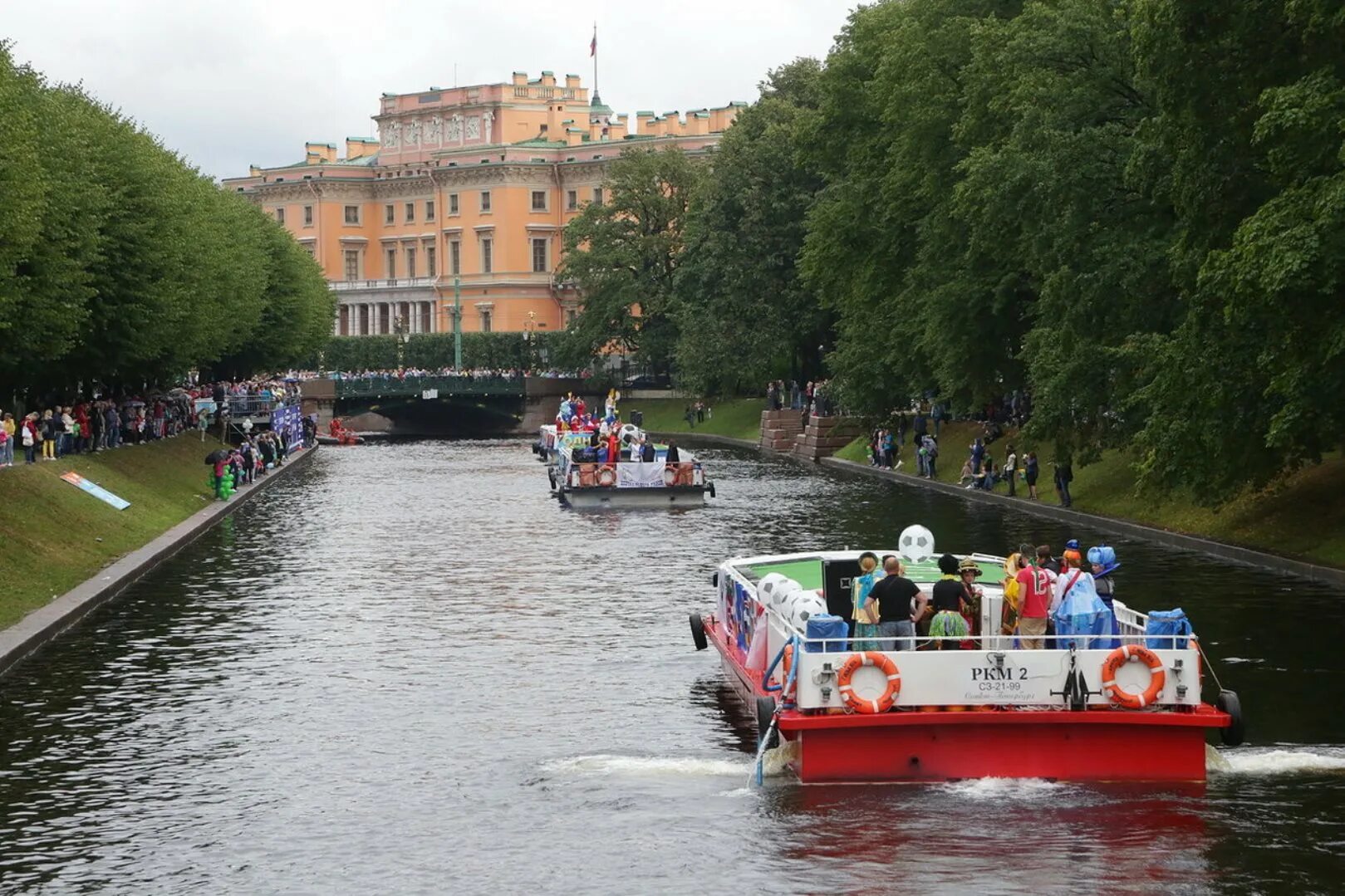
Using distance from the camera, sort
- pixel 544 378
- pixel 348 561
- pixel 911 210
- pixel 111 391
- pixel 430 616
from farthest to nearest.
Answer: pixel 544 378 < pixel 111 391 < pixel 911 210 < pixel 348 561 < pixel 430 616

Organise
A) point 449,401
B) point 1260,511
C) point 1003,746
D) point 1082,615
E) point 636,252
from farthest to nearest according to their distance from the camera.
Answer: point 449,401
point 636,252
point 1260,511
point 1082,615
point 1003,746

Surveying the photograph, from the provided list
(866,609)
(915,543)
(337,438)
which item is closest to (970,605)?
(866,609)

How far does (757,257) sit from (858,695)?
8745 centimetres

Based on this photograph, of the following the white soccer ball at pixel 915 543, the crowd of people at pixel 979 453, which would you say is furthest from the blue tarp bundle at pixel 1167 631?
the crowd of people at pixel 979 453

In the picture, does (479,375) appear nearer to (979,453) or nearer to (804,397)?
(804,397)

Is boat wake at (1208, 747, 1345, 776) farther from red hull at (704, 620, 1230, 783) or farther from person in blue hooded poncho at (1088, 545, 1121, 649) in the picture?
person in blue hooded poncho at (1088, 545, 1121, 649)

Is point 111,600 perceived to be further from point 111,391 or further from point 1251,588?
point 111,391

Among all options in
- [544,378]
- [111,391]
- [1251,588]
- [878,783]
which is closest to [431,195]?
[544,378]

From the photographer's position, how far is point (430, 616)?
118 ft

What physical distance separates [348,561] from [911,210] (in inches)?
1226

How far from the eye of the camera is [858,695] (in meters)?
21.8

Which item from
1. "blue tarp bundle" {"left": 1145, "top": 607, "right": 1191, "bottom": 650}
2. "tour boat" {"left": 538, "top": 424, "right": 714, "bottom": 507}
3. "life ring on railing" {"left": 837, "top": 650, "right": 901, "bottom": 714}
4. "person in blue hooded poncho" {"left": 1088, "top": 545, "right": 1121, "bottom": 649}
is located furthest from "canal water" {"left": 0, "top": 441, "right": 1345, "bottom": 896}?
"tour boat" {"left": 538, "top": 424, "right": 714, "bottom": 507}

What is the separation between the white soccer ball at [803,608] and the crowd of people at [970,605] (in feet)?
1.35

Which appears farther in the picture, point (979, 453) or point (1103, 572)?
point (979, 453)
